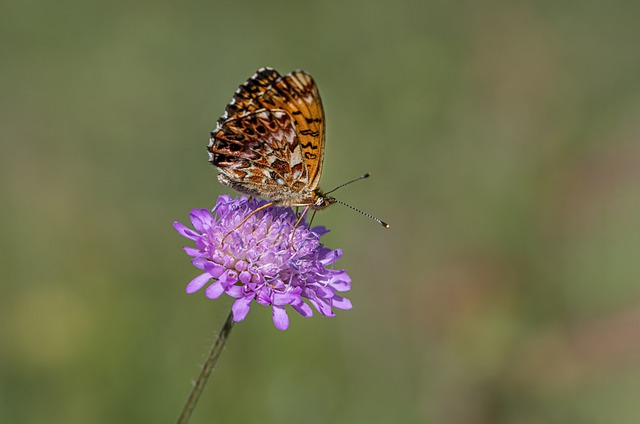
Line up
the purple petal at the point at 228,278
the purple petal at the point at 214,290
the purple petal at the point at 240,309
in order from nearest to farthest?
the purple petal at the point at 240,309, the purple petal at the point at 214,290, the purple petal at the point at 228,278

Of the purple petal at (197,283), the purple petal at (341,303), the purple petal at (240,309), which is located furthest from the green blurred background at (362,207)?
the purple petal at (240,309)

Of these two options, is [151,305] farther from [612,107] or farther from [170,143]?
[612,107]

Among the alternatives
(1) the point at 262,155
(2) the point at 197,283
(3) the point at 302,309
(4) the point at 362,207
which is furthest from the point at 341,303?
(4) the point at 362,207

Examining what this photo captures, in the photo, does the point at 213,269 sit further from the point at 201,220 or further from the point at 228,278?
the point at 201,220

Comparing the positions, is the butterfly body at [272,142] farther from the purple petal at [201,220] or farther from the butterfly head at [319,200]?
the purple petal at [201,220]

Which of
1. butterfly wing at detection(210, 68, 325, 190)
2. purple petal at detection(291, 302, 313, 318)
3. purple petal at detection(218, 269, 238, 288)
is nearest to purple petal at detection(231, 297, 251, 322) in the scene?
purple petal at detection(218, 269, 238, 288)

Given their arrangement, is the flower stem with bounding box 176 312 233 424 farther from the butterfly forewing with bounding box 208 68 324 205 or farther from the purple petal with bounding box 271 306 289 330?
the butterfly forewing with bounding box 208 68 324 205

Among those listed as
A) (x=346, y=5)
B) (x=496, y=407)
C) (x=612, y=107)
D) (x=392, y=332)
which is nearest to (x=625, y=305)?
(x=496, y=407)
